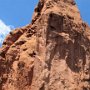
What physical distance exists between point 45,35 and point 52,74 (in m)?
1.82

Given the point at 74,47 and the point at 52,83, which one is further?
the point at 74,47

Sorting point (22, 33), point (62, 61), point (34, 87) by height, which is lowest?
point (34, 87)

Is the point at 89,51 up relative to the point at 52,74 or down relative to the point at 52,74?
up

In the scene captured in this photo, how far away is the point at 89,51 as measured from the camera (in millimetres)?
21141

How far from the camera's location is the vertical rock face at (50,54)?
19078 mm

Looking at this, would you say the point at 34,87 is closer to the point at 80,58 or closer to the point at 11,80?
the point at 11,80

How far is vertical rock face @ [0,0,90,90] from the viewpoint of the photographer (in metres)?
19.1

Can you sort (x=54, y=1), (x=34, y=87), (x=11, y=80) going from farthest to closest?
1. (x=54, y=1)
2. (x=11, y=80)
3. (x=34, y=87)

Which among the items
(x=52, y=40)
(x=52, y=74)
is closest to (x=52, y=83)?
(x=52, y=74)

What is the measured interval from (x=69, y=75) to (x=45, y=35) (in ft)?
6.69

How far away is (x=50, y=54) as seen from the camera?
1941 centimetres

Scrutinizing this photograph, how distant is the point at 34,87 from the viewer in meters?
18.8

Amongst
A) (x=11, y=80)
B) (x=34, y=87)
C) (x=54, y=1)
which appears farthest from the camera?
(x=54, y=1)

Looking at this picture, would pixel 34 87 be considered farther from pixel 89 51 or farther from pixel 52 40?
pixel 89 51
